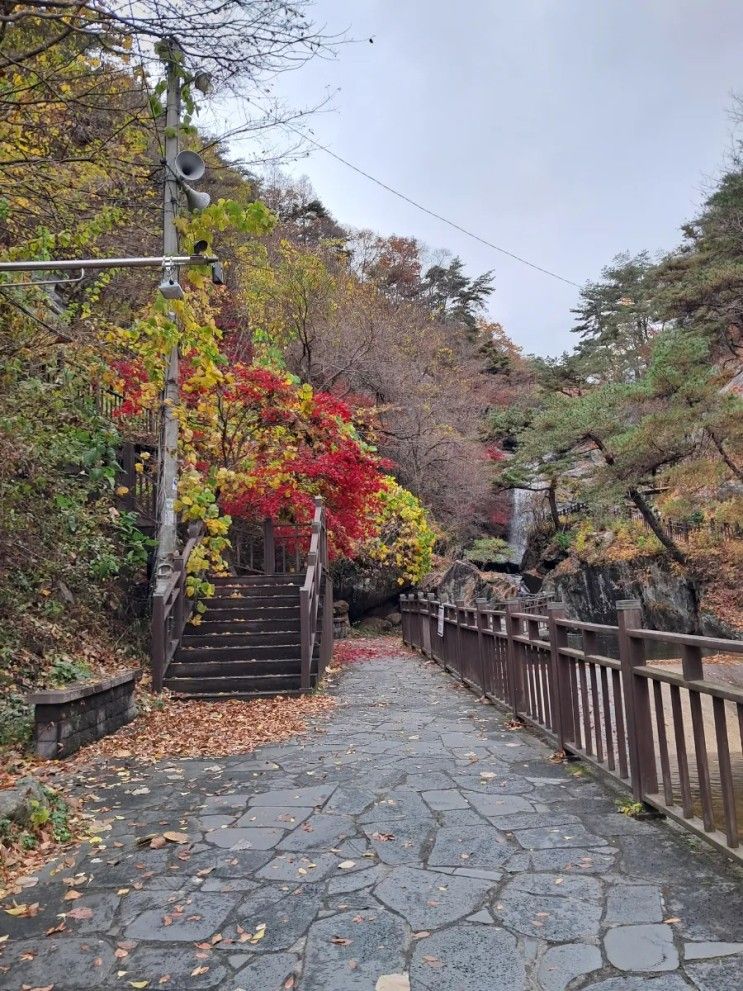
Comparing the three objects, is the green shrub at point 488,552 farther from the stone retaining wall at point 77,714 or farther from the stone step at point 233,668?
the stone retaining wall at point 77,714

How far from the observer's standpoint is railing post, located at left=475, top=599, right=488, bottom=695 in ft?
26.6

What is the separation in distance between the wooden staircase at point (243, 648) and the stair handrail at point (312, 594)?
0.20 meters

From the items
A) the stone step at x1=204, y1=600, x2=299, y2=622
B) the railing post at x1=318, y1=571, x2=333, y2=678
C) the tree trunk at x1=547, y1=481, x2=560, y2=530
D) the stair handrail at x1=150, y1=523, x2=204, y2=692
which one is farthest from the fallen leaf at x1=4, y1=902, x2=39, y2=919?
the tree trunk at x1=547, y1=481, x2=560, y2=530

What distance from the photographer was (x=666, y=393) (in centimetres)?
1695

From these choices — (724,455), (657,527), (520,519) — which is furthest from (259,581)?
(520,519)

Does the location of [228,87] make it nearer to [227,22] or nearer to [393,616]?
[227,22]

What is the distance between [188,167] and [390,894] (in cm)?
471

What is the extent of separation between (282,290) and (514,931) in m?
15.8

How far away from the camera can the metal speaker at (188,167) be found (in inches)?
191

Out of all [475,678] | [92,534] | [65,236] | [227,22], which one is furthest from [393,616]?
[227,22]

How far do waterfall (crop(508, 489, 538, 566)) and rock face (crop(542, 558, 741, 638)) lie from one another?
136 inches

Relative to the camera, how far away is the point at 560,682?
5066mm

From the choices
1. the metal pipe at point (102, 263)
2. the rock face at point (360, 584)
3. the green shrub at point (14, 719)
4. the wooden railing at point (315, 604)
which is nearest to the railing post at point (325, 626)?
the wooden railing at point (315, 604)

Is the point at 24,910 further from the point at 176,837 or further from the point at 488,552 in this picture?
the point at 488,552
